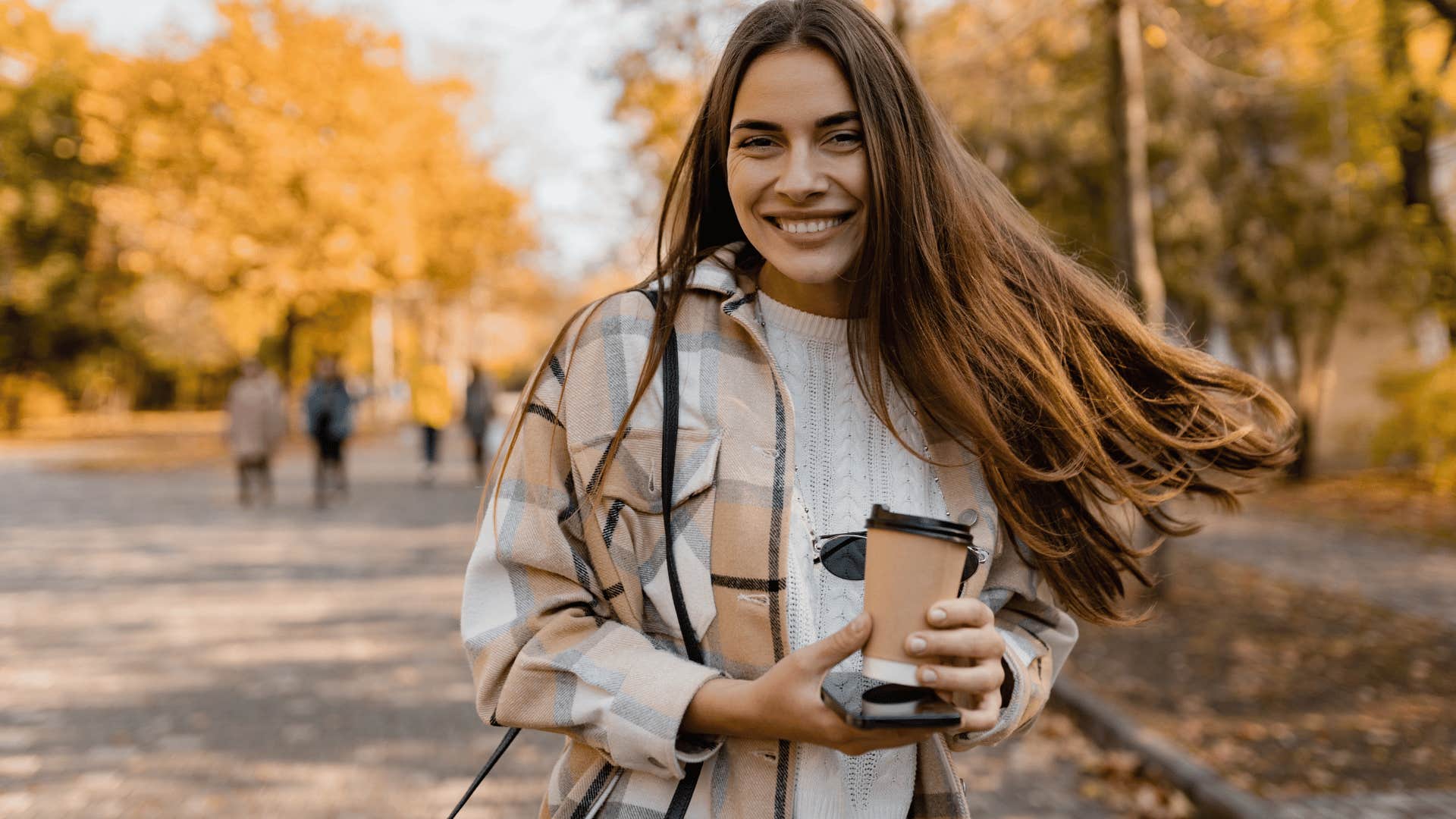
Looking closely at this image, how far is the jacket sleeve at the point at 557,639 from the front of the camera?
5.31 feet

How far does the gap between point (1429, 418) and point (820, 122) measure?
10.2 metres

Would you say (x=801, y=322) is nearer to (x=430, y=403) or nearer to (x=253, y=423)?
(x=253, y=423)

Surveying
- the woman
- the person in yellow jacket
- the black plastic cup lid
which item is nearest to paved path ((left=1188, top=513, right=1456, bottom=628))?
the woman

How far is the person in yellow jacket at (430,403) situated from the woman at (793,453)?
16.6m

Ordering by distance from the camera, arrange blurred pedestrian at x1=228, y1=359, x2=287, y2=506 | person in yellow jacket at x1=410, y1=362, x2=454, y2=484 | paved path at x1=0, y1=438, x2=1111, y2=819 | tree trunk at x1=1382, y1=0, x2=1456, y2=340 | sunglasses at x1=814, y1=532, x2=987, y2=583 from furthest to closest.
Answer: person in yellow jacket at x1=410, y1=362, x2=454, y2=484 → blurred pedestrian at x1=228, y1=359, x2=287, y2=506 → tree trunk at x1=1382, y1=0, x2=1456, y2=340 → paved path at x1=0, y1=438, x2=1111, y2=819 → sunglasses at x1=814, y1=532, x2=987, y2=583

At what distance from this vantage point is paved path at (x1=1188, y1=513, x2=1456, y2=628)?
30.9 ft

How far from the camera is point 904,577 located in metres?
1.36

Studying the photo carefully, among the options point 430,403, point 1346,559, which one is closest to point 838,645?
point 1346,559

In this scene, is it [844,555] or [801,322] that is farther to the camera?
[801,322]

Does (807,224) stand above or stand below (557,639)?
above

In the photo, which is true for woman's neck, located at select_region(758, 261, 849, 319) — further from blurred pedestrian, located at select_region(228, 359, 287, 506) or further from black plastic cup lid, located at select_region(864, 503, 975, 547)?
blurred pedestrian, located at select_region(228, 359, 287, 506)

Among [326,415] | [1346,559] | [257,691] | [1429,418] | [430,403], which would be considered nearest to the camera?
[257,691]

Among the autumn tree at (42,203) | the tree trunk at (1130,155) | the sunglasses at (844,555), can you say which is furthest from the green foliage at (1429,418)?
the autumn tree at (42,203)

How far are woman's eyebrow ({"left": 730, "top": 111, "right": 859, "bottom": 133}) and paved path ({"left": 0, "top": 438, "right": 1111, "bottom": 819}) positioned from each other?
3685 millimetres
